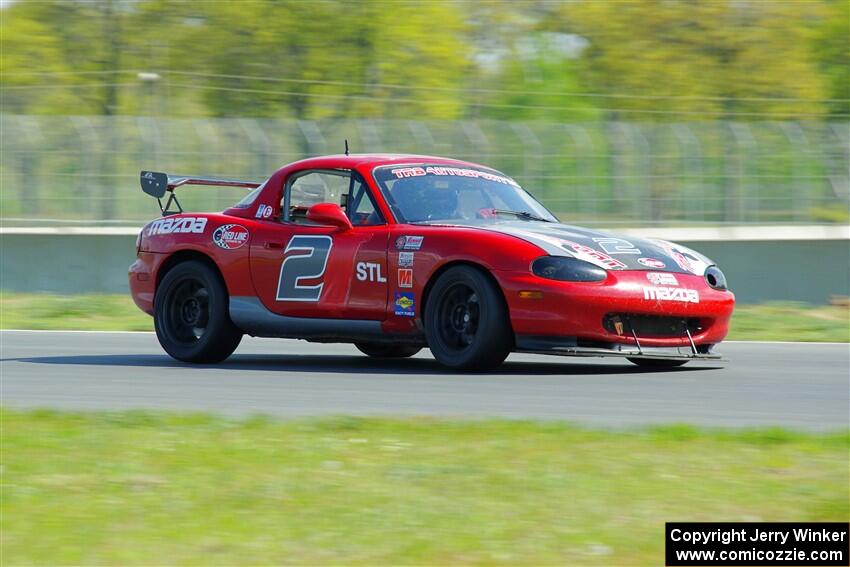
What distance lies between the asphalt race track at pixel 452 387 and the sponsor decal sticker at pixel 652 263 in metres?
0.71

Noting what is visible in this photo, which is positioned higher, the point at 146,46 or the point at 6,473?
the point at 146,46

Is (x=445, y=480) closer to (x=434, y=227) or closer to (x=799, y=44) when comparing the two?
(x=434, y=227)

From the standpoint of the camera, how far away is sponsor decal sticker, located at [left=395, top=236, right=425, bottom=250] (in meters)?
9.22

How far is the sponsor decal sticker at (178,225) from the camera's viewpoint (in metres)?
10.5

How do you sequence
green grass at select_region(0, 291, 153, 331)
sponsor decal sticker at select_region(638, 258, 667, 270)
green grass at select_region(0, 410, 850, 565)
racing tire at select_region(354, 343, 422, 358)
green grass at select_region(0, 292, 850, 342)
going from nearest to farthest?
green grass at select_region(0, 410, 850, 565) → sponsor decal sticker at select_region(638, 258, 667, 270) → racing tire at select_region(354, 343, 422, 358) → green grass at select_region(0, 292, 850, 342) → green grass at select_region(0, 291, 153, 331)

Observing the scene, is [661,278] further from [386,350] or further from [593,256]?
[386,350]

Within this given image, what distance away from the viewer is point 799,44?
29.6 meters

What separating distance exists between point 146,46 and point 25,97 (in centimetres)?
1474

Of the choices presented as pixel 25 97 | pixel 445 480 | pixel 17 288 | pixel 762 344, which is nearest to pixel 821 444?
pixel 445 480

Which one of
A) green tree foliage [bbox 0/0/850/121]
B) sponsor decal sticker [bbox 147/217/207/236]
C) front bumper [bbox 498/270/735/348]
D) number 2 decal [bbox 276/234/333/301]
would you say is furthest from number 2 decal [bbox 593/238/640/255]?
green tree foliage [bbox 0/0/850/121]

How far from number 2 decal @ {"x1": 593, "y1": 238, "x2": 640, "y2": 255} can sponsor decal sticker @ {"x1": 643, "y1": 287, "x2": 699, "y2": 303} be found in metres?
0.36

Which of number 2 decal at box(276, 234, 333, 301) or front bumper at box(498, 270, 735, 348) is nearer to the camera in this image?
front bumper at box(498, 270, 735, 348)

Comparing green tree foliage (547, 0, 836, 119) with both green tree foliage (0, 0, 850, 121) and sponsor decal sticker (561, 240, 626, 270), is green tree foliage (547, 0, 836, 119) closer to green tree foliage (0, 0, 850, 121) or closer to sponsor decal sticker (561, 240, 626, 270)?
green tree foliage (0, 0, 850, 121)

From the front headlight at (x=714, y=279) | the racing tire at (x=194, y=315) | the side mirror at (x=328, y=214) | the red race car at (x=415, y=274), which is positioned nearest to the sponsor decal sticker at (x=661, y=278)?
the red race car at (x=415, y=274)
